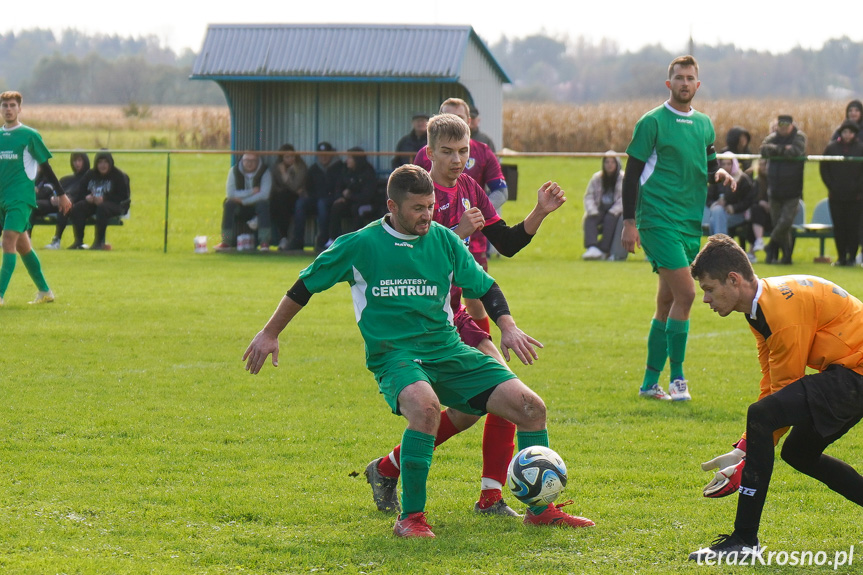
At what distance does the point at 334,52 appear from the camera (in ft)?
63.0

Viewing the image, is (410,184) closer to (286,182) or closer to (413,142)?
(413,142)

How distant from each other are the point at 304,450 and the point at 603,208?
12139 millimetres

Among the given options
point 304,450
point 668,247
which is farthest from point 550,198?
point 668,247

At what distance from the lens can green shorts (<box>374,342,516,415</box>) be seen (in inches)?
188

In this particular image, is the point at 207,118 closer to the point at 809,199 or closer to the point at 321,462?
the point at 809,199

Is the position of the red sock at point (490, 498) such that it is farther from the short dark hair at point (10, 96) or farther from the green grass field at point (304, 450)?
the short dark hair at point (10, 96)

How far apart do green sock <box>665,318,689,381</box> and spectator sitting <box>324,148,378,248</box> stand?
998 cm

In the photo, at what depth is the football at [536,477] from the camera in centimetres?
464

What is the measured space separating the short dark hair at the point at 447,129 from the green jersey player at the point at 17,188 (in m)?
7.21

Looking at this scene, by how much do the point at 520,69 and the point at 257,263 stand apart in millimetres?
136663

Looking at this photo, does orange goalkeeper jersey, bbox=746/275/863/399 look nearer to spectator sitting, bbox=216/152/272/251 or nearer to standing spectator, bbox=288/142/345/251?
standing spectator, bbox=288/142/345/251

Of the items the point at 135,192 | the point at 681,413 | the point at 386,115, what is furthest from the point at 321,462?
the point at 135,192

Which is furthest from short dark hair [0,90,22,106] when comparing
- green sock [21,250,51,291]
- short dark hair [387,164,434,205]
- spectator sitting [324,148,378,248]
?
short dark hair [387,164,434,205]

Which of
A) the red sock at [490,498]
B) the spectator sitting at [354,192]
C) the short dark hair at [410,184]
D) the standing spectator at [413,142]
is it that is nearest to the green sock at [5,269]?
the spectator sitting at [354,192]
